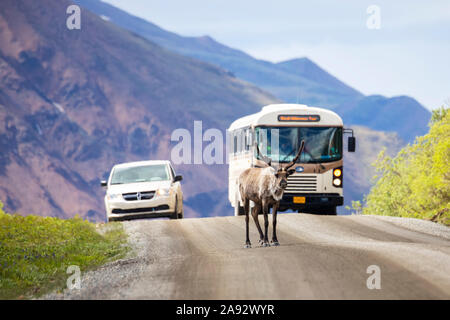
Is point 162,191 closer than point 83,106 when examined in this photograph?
Yes

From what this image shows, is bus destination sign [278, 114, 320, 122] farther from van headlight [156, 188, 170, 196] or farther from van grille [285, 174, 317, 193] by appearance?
van headlight [156, 188, 170, 196]

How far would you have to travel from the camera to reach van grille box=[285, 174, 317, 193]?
23188 millimetres

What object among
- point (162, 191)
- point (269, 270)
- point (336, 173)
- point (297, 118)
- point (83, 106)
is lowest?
point (269, 270)

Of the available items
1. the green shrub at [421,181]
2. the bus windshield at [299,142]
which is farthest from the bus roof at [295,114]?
the green shrub at [421,181]

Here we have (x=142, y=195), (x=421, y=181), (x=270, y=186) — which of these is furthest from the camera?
(x=421, y=181)

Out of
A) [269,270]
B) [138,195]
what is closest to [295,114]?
[138,195]

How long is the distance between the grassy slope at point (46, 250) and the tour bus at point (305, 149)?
5400 mm

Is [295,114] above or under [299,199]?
above

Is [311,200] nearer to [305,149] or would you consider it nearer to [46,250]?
[305,149]

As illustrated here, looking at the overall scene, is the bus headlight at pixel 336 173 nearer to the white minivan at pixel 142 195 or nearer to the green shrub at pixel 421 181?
the green shrub at pixel 421 181

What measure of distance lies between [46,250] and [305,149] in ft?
33.6

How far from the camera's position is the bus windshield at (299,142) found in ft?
75.7

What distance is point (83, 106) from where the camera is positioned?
137m
